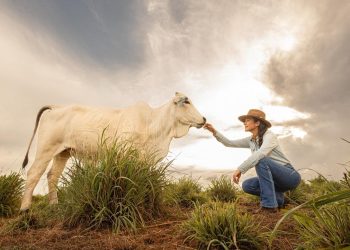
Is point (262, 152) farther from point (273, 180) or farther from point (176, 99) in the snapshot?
point (176, 99)

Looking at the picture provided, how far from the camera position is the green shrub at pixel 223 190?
23.8 ft

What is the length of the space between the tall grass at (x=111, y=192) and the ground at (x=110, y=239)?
0.43ft

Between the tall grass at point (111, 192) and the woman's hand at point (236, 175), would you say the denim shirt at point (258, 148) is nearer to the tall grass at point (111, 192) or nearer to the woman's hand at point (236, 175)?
the woman's hand at point (236, 175)

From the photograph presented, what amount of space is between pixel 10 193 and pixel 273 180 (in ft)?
15.0

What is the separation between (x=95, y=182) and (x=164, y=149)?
9.97ft

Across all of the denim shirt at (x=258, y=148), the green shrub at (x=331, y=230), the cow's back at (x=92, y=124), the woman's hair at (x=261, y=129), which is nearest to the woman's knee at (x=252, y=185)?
the denim shirt at (x=258, y=148)

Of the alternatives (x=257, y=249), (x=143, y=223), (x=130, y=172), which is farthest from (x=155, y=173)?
(x=257, y=249)

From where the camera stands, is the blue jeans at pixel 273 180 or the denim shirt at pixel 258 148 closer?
the denim shirt at pixel 258 148

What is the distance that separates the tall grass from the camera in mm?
3986

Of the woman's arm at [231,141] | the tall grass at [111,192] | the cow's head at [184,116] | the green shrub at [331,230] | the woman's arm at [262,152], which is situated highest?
the cow's head at [184,116]

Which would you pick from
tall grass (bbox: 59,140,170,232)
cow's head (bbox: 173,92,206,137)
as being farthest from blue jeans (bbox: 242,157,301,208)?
cow's head (bbox: 173,92,206,137)

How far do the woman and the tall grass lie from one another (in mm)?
1271

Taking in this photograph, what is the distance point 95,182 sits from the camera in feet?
13.3

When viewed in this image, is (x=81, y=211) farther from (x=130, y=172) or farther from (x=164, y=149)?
(x=164, y=149)
